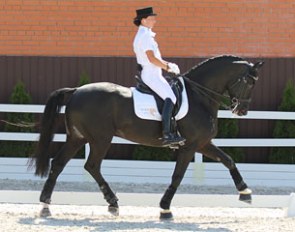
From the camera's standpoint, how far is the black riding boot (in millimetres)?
8633

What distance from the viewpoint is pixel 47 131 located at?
9.11m

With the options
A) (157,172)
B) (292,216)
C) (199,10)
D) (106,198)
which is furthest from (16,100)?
(292,216)

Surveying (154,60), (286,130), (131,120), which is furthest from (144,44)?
(286,130)

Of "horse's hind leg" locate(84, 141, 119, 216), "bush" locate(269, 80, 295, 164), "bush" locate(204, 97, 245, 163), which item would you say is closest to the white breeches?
"horse's hind leg" locate(84, 141, 119, 216)

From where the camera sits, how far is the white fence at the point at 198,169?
12.3 m

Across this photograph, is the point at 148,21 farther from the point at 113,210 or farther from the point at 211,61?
the point at 113,210

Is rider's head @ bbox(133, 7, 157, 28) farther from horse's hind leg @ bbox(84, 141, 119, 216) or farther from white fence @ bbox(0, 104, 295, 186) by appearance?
white fence @ bbox(0, 104, 295, 186)

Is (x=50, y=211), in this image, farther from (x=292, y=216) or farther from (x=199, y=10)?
(x=199, y=10)

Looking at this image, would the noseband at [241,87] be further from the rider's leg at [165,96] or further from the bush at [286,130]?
the bush at [286,130]

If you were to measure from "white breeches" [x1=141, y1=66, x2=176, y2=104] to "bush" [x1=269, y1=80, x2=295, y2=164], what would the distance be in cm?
460

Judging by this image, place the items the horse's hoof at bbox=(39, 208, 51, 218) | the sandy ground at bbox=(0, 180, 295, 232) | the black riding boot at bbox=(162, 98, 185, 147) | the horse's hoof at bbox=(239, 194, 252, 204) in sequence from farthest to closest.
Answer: the horse's hoof at bbox=(239, 194, 252, 204)
the horse's hoof at bbox=(39, 208, 51, 218)
the black riding boot at bbox=(162, 98, 185, 147)
the sandy ground at bbox=(0, 180, 295, 232)

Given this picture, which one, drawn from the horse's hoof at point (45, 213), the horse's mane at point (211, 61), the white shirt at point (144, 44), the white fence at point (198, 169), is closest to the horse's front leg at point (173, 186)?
the horse's mane at point (211, 61)

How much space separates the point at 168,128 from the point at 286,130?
188 inches

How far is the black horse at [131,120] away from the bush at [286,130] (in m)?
3.90
